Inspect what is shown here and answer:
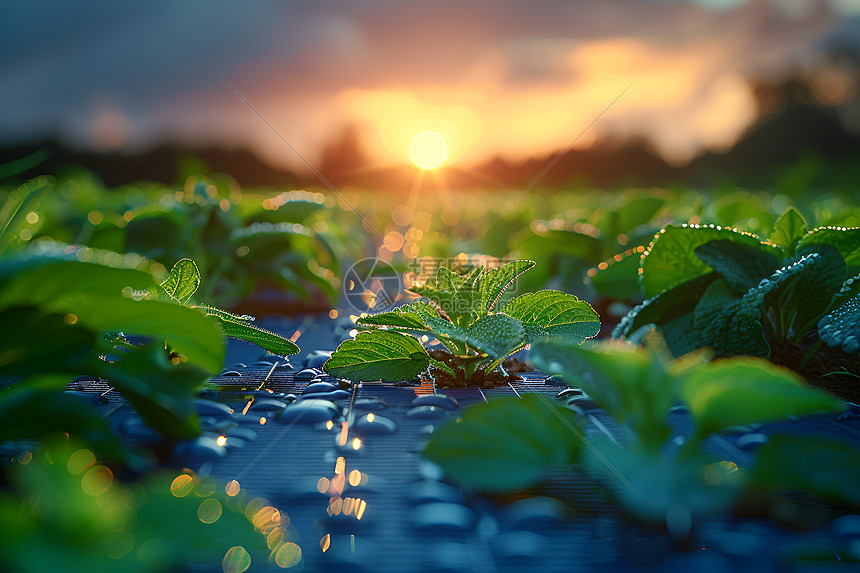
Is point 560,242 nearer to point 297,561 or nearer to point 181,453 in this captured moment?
point 181,453

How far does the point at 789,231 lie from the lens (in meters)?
1.66

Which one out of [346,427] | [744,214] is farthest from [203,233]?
[744,214]

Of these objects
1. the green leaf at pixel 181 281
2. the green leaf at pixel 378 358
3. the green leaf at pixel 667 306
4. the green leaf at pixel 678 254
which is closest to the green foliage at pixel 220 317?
the green leaf at pixel 181 281

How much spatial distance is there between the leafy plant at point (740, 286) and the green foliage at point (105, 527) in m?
1.15

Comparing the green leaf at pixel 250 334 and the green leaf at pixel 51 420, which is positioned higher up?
the green leaf at pixel 250 334

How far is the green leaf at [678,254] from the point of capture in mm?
1516

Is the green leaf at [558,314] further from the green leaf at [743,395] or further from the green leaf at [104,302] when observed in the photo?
the green leaf at [104,302]

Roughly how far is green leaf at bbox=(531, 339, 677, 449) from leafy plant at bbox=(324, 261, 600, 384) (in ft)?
1.49

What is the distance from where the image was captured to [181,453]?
98 centimetres

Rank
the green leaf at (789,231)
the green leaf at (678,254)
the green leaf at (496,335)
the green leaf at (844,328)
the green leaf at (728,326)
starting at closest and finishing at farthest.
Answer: the green leaf at (844,328)
the green leaf at (496,335)
the green leaf at (728,326)
the green leaf at (678,254)
the green leaf at (789,231)

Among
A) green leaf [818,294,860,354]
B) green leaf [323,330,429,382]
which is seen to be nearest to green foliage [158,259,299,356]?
green leaf [323,330,429,382]

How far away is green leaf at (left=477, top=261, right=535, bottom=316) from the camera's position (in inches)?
58.4

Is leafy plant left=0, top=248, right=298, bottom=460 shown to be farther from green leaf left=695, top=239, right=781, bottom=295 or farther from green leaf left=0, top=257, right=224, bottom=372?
green leaf left=695, top=239, right=781, bottom=295

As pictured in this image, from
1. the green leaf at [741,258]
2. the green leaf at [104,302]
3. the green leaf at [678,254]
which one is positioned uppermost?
the green leaf at [678,254]
